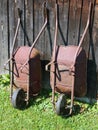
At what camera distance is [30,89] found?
5066 millimetres

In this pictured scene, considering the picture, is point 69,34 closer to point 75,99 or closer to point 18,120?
point 75,99

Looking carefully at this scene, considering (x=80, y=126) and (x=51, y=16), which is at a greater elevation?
(x=51, y=16)

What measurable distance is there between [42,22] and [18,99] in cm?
117

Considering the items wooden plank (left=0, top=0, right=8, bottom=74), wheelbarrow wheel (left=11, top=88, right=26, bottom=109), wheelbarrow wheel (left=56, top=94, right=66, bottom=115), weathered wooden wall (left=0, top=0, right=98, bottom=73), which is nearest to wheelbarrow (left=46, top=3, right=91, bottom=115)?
wheelbarrow wheel (left=56, top=94, right=66, bottom=115)

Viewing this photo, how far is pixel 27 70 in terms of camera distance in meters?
4.93

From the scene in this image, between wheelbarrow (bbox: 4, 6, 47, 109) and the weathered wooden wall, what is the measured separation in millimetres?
125

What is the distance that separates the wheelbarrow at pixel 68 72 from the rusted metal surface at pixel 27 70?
10.0 inches

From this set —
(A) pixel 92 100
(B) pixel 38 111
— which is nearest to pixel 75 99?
(A) pixel 92 100

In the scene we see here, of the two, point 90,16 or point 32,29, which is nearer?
point 90,16

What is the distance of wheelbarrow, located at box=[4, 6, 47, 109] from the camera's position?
4922 millimetres

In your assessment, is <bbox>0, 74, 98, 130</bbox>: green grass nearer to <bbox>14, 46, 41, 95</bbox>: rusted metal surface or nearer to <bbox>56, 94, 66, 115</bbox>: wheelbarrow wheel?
<bbox>56, 94, 66, 115</bbox>: wheelbarrow wheel

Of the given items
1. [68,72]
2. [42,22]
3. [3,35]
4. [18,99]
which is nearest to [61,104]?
[68,72]

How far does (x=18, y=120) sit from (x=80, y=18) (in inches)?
65.9

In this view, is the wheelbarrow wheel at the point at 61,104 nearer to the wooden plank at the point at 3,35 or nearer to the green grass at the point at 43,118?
the green grass at the point at 43,118
